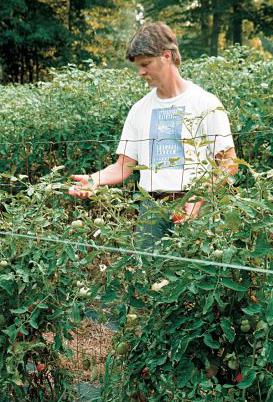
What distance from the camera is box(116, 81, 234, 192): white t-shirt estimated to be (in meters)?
2.95

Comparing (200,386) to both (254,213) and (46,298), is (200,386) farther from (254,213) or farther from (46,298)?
(46,298)

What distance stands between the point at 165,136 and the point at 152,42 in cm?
39

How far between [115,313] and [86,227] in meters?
0.30

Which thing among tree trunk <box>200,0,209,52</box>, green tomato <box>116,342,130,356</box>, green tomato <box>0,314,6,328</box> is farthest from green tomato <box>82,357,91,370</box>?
tree trunk <box>200,0,209,52</box>

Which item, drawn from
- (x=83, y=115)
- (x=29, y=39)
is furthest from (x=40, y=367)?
(x=29, y=39)

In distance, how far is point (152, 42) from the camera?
308 cm

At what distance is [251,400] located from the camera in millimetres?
2107

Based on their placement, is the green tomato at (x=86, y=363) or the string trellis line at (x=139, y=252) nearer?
the string trellis line at (x=139, y=252)

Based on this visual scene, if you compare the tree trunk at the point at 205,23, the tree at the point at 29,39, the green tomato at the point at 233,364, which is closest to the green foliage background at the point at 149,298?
the green tomato at the point at 233,364

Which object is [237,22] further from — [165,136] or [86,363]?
[86,363]

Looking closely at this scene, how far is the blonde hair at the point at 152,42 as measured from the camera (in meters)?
3.07

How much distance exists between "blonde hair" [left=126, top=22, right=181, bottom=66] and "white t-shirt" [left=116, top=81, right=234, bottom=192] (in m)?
0.18

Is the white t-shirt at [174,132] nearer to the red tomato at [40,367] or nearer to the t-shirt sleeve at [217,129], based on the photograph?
the t-shirt sleeve at [217,129]

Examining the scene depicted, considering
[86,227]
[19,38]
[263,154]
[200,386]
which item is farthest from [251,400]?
[19,38]
